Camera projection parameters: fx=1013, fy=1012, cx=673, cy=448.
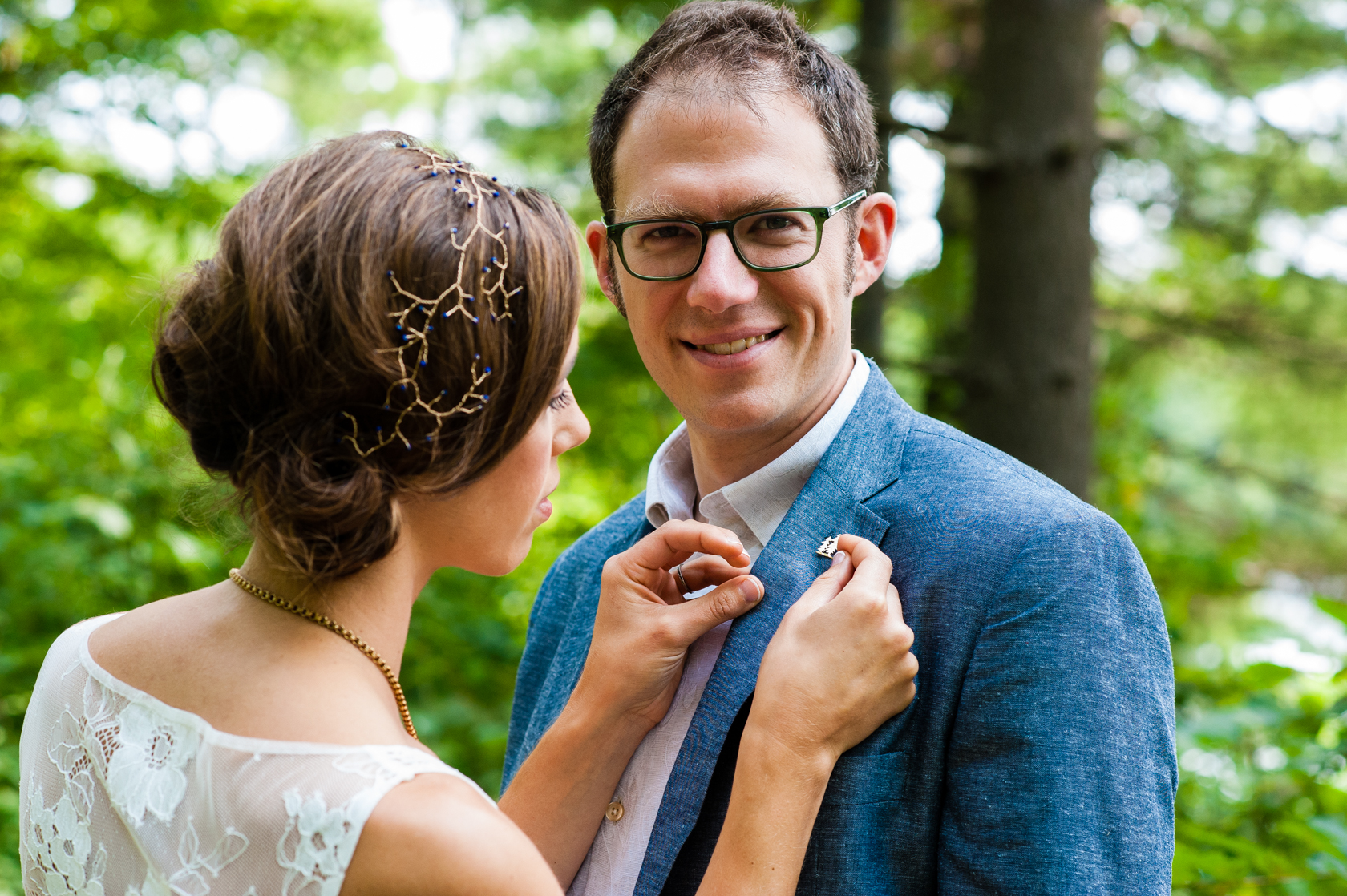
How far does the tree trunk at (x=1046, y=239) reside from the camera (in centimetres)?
466

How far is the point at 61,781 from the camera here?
1582 millimetres

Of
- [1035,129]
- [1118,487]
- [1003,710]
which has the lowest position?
[1118,487]

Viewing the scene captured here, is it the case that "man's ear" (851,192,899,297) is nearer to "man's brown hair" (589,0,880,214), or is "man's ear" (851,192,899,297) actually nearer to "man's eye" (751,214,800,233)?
"man's brown hair" (589,0,880,214)

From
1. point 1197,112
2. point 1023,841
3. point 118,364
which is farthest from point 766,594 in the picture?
point 1197,112

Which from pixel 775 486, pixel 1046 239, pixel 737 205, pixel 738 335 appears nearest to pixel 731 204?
pixel 737 205

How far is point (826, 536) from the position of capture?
189 centimetres

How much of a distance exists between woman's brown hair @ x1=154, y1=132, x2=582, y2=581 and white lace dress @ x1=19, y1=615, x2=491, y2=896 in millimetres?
283

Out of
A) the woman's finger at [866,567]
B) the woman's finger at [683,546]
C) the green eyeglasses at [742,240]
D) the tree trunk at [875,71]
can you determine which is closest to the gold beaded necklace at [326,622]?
the woman's finger at [683,546]

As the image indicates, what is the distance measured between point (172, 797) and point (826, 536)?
1.14 meters

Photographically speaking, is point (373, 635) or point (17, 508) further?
point (17, 508)

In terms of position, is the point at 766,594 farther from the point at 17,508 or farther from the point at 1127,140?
the point at 1127,140

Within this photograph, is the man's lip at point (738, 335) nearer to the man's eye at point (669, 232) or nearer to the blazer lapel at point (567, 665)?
Result: the man's eye at point (669, 232)

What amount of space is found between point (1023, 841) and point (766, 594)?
58 cm

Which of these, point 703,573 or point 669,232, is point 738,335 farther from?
point 703,573
